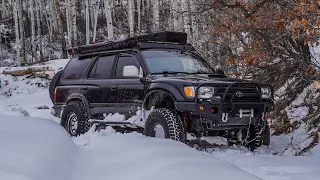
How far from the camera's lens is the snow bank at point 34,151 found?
116 inches

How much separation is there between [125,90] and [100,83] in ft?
2.41

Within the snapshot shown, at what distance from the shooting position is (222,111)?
5.61 m

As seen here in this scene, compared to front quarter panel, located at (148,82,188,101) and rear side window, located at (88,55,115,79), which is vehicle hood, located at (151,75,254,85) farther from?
rear side window, located at (88,55,115,79)

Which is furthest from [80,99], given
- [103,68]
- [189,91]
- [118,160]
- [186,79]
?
[118,160]

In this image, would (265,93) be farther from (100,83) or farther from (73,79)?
(73,79)

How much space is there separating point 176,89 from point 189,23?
8507 mm

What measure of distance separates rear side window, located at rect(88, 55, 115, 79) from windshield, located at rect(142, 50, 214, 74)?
856 millimetres

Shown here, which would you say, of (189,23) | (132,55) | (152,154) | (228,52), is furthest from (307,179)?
(189,23)

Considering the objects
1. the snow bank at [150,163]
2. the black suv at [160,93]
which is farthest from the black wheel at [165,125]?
the snow bank at [150,163]

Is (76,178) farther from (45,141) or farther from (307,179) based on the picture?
(307,179)

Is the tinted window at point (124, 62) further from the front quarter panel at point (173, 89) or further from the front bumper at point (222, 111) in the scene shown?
the front bumper at point (222, 111)

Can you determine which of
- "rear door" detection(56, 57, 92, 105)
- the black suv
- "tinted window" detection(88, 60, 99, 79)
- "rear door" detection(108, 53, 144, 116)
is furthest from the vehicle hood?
"rear door" detection(56, 57, 92, 105)

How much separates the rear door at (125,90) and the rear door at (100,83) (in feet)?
0.48

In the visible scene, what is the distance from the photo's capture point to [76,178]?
346cm
